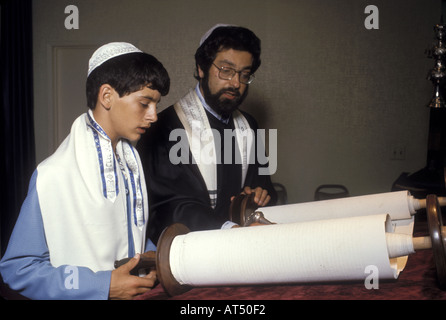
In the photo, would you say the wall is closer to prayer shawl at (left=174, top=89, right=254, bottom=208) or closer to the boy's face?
prayer shawl at (left=174, top=89, right=254, bottom=208)

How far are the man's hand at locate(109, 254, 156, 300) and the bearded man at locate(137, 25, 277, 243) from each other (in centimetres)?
44

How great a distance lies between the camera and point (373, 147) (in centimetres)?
290

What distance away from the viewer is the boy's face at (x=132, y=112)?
0.87 meters

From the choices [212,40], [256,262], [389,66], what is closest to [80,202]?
[256,262]

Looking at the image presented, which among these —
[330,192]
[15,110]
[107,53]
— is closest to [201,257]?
Result: [107,53]

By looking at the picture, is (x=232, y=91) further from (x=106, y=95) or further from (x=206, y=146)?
(x=106, y=95)

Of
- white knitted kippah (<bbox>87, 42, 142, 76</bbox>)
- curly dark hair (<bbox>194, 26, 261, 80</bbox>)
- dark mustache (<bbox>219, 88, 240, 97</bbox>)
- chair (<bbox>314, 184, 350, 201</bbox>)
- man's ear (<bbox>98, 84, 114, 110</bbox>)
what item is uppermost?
curly dark hair (<bbox>194, 26, 261, 80</bbox>)

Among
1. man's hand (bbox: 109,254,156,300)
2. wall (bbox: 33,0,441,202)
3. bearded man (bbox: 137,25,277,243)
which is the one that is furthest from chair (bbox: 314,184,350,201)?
man's hand (bbox: 109,254,156,300)

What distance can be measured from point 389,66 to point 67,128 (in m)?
2.16

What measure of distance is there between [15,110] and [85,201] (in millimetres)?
1093

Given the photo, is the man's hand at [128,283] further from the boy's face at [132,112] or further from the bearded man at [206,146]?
the bearded man at [206,146]

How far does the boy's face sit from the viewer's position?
2.86ft

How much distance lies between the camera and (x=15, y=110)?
1.75 m
